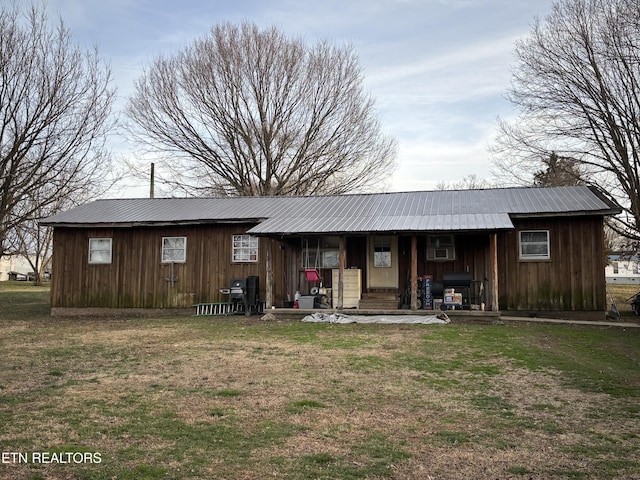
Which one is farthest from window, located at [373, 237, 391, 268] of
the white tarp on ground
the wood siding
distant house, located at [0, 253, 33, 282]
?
distant house, located at [0, 253, 33, 282]

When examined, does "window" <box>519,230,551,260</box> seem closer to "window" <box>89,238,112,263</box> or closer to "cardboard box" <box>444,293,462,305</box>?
"cardboard box" <box>444,293,462,305</box>

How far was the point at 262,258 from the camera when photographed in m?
18.0

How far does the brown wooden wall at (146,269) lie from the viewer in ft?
59.4

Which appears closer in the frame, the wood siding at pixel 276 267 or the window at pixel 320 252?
the wood siding at pixel 276 267

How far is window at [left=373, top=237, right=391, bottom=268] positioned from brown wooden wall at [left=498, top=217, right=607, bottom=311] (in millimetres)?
3223

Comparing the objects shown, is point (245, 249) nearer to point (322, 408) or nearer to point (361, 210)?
point (361, 210)

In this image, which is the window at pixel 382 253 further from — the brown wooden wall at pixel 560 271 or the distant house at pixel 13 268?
the distant house at pixel 13 268

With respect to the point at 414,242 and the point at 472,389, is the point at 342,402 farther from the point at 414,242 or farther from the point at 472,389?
the point at 414,242

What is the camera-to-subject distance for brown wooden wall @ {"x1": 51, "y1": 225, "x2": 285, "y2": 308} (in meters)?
18.1

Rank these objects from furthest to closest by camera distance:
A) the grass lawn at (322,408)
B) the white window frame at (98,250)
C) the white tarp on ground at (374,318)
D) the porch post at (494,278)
Result: the white window frame at (98,250), the porch post at (494,278), the white tarp on ground at (374,318), the grass lawn at (322,408)

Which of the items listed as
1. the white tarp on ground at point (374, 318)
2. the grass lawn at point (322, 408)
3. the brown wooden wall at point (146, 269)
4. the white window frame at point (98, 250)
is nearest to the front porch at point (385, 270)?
the white tarp on ground at point (374, 318)

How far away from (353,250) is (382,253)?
0.92m

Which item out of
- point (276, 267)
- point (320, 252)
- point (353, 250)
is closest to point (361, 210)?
point (353, 250)

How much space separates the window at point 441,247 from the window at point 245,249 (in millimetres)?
5432
